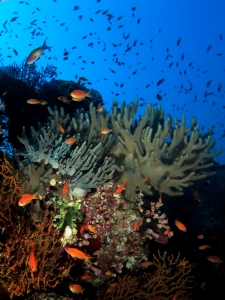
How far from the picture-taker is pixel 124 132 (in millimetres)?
4738

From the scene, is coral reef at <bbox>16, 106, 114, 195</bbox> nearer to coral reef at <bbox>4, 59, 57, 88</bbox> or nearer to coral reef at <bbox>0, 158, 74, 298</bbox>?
coral reef at <bbox>0, 158, 74, 298</bbox>

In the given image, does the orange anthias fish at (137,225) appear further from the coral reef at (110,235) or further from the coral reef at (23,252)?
the coral reef at (23,252)

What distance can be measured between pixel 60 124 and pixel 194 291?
176 inches

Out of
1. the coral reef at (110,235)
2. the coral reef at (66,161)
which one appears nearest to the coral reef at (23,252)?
the coral reef at (110,235)

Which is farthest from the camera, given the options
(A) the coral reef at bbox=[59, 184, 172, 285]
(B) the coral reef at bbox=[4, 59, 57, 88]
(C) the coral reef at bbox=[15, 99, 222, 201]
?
(B) the coral reef at bbox=[4, 59, 57, 88]

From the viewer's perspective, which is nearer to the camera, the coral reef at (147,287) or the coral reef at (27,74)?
the coral reef at (147,287)

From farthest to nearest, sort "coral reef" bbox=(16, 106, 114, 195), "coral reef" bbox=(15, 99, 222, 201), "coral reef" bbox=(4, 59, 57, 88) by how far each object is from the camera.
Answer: "coral reef" bbox=(4, 59, 57, 88) → "coral reef" bbox=(15, 99, 222, 201) → "coral reef" bbox=(16, 106, 114, 195)

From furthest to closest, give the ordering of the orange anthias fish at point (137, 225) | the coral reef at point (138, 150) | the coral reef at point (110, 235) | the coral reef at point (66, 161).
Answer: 1. the coral reef at point (138, 150)
2. the orange anthias fish at point (137, 225)
3. the coral reef at point (110, 235)
4. the coral reef at point (66, 161)

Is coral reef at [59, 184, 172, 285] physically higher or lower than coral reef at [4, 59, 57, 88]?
lower

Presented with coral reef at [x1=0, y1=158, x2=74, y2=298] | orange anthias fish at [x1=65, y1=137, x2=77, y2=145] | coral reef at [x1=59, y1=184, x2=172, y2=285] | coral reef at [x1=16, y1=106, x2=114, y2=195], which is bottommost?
coral reef at [x1=0, y1=158, x2=74, y2=298]

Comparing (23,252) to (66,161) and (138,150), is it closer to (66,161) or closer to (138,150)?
(66,161)

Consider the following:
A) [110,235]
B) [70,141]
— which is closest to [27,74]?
[70,141]

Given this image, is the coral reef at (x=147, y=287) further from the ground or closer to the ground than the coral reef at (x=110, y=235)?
closer to the ground

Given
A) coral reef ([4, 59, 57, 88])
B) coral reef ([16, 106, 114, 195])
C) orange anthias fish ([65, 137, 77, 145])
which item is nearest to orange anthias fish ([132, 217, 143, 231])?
coral reef ([16, 106, 114, 195])
